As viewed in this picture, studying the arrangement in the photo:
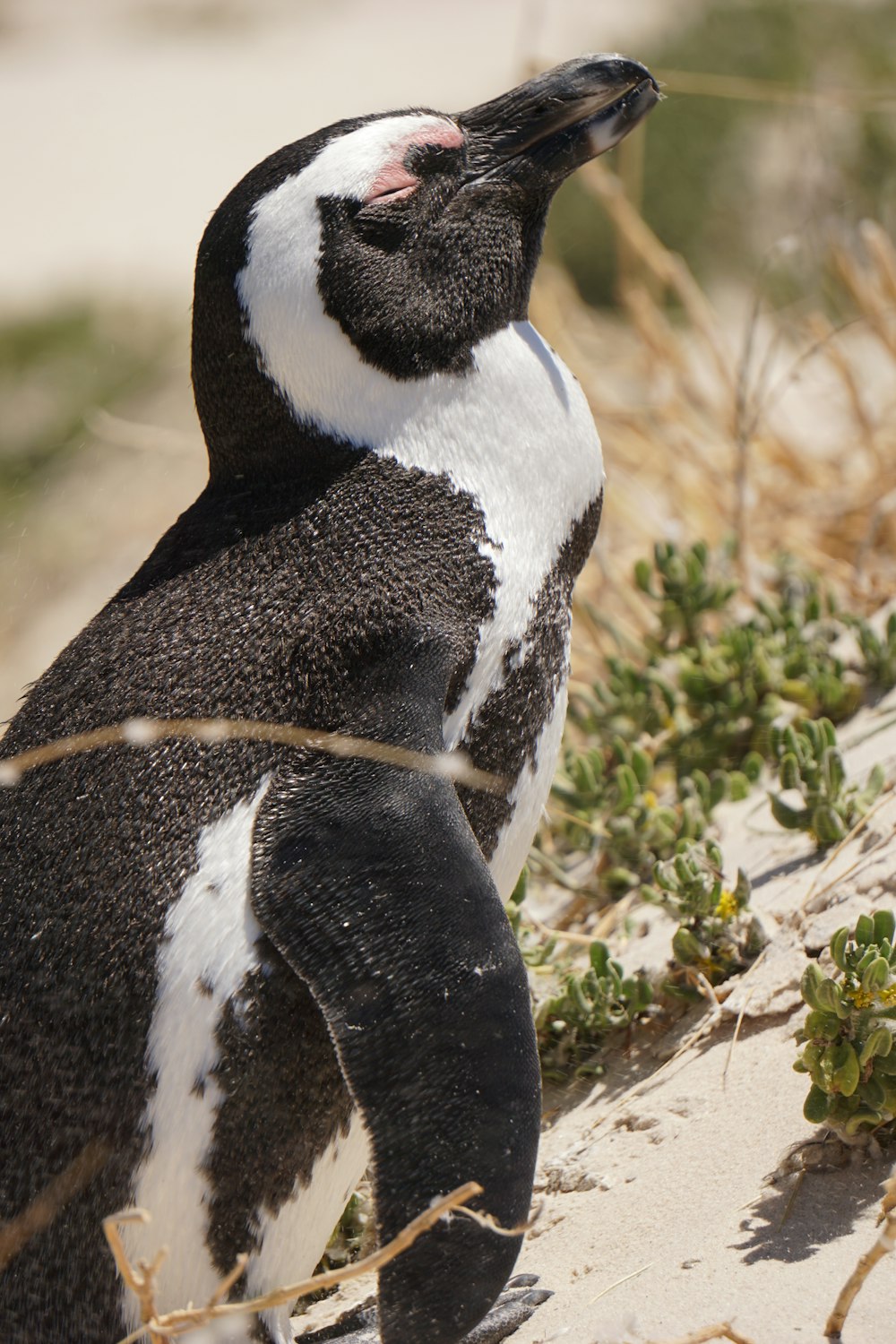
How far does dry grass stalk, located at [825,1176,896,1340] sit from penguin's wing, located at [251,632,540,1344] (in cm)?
29

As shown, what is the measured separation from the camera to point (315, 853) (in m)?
1.47

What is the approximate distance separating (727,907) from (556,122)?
1.06m

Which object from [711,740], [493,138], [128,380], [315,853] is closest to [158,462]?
[128,380]

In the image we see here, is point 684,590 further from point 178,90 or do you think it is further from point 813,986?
point 178,90

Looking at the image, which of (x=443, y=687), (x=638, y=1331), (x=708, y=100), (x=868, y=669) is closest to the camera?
(x=638, y=1331)

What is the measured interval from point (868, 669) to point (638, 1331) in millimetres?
1602

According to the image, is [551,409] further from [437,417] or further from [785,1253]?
[785,1253]

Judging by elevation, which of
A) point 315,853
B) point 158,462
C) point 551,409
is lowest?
point 158,462

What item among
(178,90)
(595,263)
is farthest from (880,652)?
(178,90)

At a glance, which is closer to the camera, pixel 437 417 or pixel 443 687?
pixel 443 687

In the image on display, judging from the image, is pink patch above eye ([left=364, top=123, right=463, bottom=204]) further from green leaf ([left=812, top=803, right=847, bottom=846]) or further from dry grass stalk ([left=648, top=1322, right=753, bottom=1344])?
dry grass stalk ([left=648, top=1322, right=753, bottom=1344])

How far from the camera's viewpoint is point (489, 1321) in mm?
1591

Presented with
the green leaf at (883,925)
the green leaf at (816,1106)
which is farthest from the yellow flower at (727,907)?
the green leaf at (816,1106)

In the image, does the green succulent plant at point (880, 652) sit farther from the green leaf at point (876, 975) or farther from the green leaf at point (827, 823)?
the green leaf at point (876, 975)
